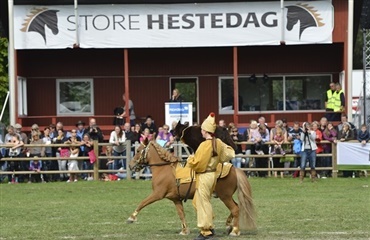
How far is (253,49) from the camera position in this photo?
31344 millimetres

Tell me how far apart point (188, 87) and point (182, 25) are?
12.1ft

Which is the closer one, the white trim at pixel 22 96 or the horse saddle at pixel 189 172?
the horse saddle at pixel 189 172

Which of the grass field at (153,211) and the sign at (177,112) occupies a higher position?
the sign at (177,112)

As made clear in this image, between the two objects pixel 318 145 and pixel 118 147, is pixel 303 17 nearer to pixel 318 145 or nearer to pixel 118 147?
pixel 318 145

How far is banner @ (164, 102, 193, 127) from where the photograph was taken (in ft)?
91.5

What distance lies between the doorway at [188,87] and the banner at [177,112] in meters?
3.57

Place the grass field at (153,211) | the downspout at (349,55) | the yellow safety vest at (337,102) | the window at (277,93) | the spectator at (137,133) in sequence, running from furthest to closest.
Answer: the window at (277,93), the downspout at (349,55), the yellow safety vest at (337,102), the spectator at (137,133), the grass field at (153,211)

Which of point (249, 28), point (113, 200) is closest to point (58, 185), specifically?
point (113, 200)

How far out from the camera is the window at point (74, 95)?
105 feet

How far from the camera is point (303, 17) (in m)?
28.9

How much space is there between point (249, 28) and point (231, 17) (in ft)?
2.39

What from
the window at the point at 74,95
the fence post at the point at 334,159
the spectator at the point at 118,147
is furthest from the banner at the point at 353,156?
the window at the point at 74,95

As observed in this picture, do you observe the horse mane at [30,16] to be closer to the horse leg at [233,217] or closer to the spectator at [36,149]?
the spectator at [36,149]

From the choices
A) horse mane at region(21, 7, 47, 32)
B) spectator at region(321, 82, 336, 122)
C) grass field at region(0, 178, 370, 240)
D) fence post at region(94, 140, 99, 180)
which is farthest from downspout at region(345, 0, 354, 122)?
horse mane at region(21, 7, 47, 32)
